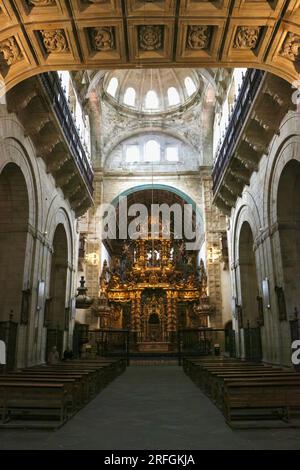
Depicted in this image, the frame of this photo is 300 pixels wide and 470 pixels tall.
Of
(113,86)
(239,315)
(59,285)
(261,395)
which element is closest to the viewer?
(261,395)

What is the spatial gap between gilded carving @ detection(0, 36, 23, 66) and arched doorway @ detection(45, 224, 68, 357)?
34.7 ft

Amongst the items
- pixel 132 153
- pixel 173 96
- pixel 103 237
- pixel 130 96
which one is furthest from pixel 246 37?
pixel 130 96

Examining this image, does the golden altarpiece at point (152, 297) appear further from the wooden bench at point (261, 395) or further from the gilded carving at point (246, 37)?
the wooden bench at point (261, 395)

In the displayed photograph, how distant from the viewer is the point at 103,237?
1221 inches

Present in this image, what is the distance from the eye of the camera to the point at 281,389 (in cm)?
646

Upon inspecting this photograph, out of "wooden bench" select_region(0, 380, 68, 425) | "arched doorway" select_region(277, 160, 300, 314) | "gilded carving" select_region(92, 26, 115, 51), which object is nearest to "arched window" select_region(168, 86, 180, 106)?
"arched doorway" select_region(277, 160, 300, 314)

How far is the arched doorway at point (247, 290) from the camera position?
1742 cm

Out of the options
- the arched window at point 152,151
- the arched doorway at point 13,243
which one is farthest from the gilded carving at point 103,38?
the arched window at point 152,151

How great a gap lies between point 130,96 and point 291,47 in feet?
83.7

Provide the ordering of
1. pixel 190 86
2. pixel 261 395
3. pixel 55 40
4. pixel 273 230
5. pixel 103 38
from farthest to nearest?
pixel 190 86 < pixel 273 230 < pixel 103 38 < pixel 55 40 < pixel 261 395

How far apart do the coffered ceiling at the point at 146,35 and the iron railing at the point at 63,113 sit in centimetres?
313

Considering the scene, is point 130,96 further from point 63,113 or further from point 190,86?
point 63,113

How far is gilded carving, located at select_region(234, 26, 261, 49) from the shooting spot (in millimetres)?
8641

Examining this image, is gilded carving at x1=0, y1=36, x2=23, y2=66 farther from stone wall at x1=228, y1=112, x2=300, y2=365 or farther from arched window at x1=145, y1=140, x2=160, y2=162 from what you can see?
arched window at x1=145, y1=140, x2=160, y2=162
